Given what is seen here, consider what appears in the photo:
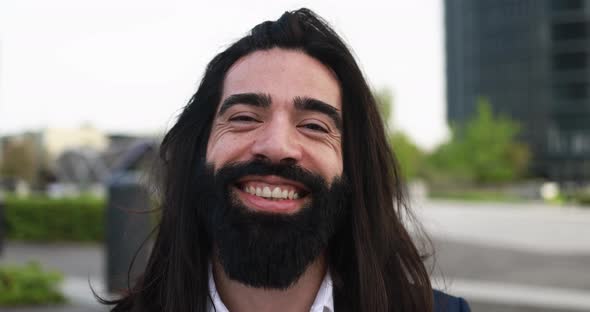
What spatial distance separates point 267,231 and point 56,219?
14.8 meters

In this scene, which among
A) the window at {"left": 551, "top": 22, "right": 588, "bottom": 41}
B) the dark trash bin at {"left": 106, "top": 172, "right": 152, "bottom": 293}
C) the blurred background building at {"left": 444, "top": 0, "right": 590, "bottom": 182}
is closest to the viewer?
the dark trash bin at {"left": 106, "top": 172, "right": 152, "bottom": 293}

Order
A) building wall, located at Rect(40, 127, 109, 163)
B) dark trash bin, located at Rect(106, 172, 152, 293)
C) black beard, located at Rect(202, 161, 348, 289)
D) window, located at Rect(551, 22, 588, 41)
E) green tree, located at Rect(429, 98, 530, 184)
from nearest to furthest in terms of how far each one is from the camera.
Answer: black beard, located at Rect(202, 161, 348, 289) < dark trash bin, located at Rect(106, 172, 152, 293) < green tree, located at Rect(429, 98, 530, 184) < window, located at Rect(551, 22, 588, 41) < building wall, located at Rect(40, 127, 109, 163)

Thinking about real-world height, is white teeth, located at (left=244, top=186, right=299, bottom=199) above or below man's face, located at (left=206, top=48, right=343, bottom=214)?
below

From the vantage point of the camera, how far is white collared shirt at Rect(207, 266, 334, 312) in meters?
1.68

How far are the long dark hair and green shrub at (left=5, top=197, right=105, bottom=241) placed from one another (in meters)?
13.6

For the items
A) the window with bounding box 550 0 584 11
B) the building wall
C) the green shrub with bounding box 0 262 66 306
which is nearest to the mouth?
the green shrub with bounding box 0 262 66 306

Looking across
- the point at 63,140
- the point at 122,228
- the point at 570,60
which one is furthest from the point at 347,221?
the point at 63,140

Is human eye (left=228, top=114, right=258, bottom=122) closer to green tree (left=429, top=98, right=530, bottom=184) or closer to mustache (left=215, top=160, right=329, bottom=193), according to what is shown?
mustache (left=215, top=160, right=329, bottom=193)

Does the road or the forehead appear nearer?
the forehead

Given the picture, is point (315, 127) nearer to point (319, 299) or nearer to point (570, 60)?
point (319, 299)

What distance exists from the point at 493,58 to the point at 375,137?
6722cm

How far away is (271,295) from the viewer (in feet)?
5.49

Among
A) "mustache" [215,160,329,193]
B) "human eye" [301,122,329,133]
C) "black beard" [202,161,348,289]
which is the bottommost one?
"black beard" [202,161,348,289]

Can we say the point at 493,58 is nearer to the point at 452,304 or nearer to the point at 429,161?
the point at 429,161
